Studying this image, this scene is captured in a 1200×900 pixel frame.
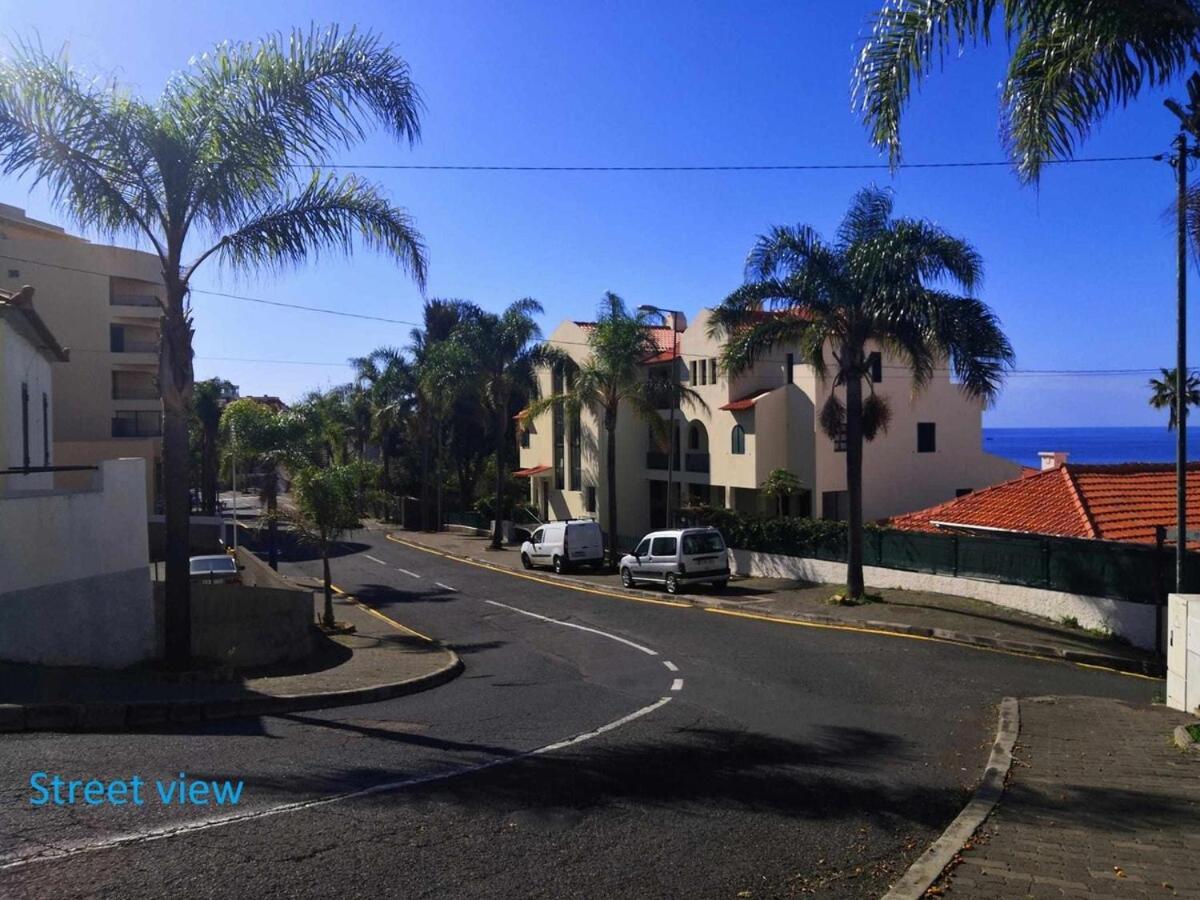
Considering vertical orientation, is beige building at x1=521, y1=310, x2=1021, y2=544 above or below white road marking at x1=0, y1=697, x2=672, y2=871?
above

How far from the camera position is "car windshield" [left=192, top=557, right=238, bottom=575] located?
2609 centimetres

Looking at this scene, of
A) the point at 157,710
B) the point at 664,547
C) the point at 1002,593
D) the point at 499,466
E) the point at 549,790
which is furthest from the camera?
the point at 499,466

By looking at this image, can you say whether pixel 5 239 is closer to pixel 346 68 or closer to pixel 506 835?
pixel 346 68

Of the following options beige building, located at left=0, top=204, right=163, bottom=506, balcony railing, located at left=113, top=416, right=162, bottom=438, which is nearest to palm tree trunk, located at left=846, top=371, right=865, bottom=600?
beige building, located at left=0, top=204, right=163, bottom=506

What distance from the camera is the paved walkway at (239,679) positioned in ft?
34.7

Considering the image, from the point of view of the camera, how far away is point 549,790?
779cm

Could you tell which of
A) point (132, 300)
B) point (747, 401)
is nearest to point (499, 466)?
point (747, 401)

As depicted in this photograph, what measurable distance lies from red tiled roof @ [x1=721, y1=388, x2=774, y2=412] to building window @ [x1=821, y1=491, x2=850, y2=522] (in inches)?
153

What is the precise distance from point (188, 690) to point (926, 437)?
29.9 metres

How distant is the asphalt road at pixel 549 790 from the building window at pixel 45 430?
11655 millimetres

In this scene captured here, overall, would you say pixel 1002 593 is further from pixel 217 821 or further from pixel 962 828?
pixel 217 821

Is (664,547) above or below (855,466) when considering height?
below

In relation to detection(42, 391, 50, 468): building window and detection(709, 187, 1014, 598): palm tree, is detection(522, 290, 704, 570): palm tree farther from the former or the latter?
detection(42, 391, 50, 468): building window

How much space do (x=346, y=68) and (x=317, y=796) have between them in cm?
981
